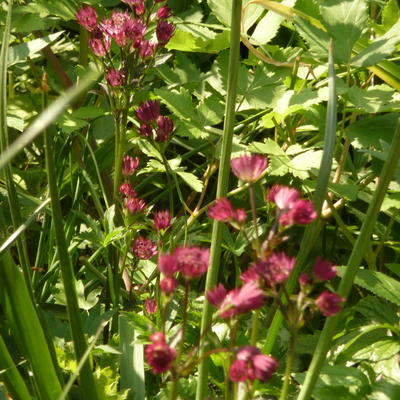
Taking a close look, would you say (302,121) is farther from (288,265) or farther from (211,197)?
(288,265)

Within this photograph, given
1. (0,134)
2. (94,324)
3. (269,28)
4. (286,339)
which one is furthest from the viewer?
(269,28)

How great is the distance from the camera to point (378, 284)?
1.34 metres

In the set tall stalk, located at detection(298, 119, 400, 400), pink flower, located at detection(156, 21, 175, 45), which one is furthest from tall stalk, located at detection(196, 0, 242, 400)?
pink flower, located at detection(156, 21, 175, 45)

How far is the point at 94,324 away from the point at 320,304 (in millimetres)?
691

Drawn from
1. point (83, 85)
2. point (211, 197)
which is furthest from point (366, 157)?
point (83, 85)

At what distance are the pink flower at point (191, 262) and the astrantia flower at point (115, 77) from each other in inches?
27.7

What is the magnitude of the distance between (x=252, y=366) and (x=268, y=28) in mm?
1145

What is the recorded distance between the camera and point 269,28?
171 centimetres

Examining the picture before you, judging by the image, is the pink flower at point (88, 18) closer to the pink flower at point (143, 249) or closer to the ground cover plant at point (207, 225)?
the ground cover plant at point (207, 225)

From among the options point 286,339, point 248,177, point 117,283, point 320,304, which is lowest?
point 286,339

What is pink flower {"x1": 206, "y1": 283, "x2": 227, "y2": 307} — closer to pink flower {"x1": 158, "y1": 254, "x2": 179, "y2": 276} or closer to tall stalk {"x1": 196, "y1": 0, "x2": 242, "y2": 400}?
pink flower {"x1": 158, "y1": 254, "x2": 179, "y2": 276}

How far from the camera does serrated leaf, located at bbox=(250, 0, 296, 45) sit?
1685 millimetres

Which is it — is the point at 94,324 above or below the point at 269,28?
below

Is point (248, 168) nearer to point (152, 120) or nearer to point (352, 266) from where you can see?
point (352, 266)
